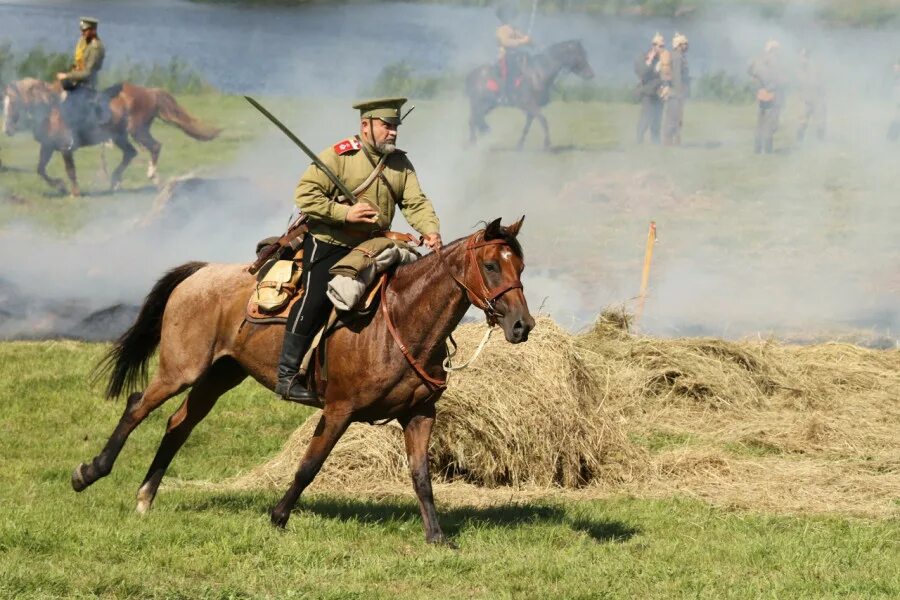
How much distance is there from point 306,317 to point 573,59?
1973cm

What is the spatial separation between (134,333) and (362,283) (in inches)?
112

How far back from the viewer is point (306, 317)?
10.1 m

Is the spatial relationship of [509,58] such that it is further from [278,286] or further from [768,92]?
[278,286]

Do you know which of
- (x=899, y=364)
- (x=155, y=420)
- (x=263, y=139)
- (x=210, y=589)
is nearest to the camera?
(x=210, y=589)

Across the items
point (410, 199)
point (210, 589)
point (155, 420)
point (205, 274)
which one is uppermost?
point (410, 199)

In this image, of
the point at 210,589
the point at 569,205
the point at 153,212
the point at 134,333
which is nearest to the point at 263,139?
the point at 153,212

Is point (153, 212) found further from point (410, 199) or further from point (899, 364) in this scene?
point (410, 199)

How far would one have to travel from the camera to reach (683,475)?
488 inches

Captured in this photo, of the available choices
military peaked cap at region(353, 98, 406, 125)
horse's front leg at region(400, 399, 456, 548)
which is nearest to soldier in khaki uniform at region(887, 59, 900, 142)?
military peaked cap at region(353, 98, 406, 125)

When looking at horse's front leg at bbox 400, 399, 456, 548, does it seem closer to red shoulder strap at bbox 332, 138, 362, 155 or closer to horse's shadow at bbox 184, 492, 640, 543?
horse's shadow at bbox 184, 492, 640, 543

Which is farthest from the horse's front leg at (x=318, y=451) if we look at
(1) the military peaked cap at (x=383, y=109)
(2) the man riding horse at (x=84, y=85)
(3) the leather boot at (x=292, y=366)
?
(2) the man riding horse at (x=84, y=85)

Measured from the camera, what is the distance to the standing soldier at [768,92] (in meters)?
29.6

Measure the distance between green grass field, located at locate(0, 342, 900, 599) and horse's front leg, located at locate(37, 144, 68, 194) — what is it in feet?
50.3

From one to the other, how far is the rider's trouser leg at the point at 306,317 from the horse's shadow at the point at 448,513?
1.06 metres
